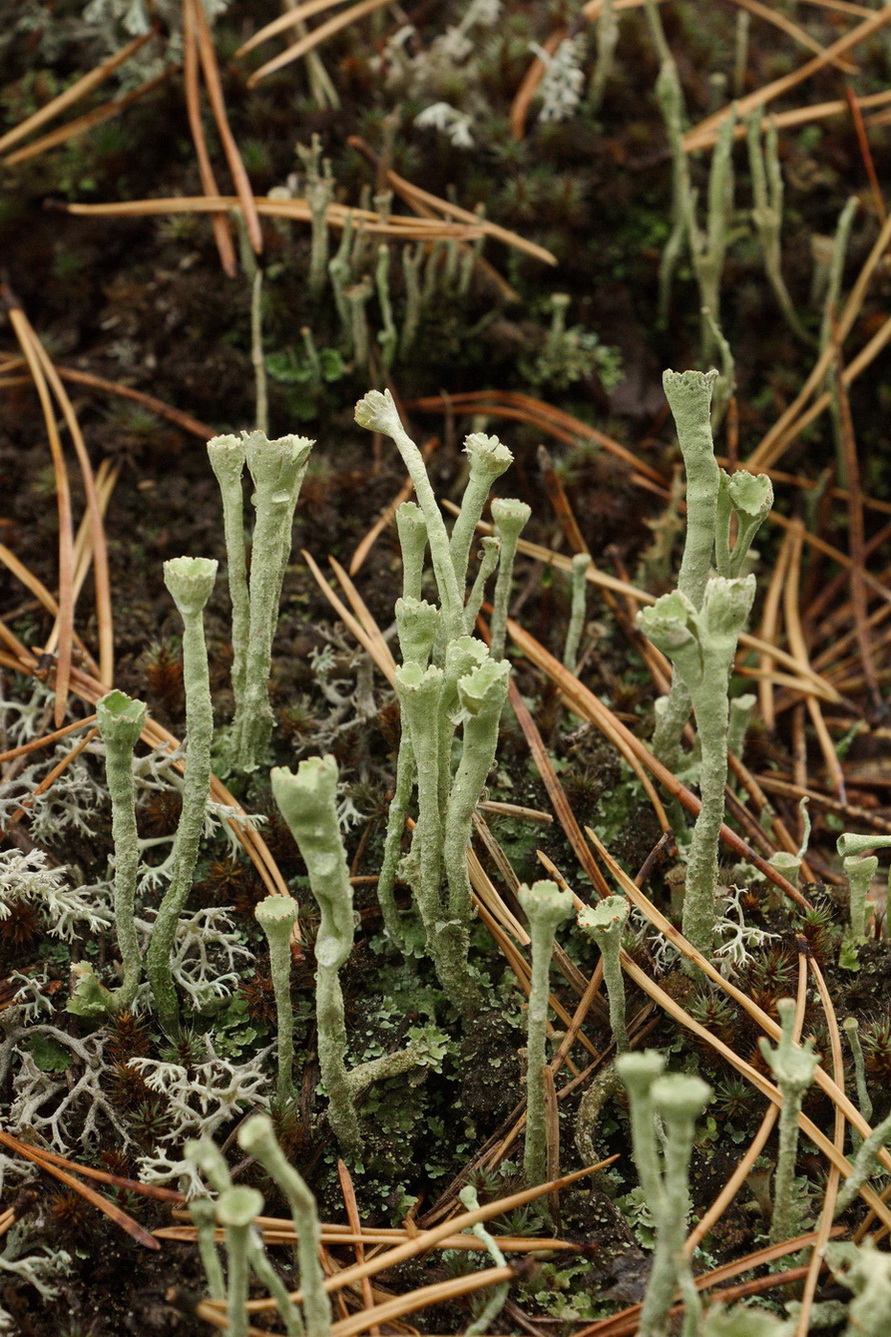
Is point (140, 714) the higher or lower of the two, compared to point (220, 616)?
higher

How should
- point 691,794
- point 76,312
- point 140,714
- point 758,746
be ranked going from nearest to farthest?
point 140,714
point 691,794
point 758,746
point 76,312

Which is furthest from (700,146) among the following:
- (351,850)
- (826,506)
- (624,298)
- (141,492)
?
(351,850)

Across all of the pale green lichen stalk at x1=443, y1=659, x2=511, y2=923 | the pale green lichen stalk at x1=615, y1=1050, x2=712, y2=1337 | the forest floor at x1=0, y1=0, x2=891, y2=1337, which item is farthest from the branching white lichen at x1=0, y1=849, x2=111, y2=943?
the pale green lichen stalk at x1=615, y1=1050, x2=712, y2=1337

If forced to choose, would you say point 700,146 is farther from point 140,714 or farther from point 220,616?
point 140,714

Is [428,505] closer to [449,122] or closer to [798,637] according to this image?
[798,637]

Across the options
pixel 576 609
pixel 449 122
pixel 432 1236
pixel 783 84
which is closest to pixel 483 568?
pixel 576 609
